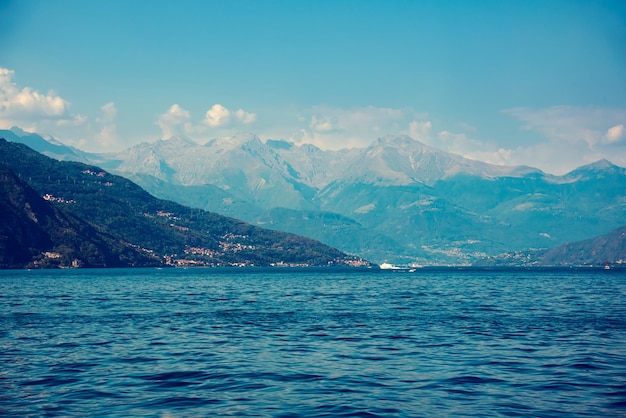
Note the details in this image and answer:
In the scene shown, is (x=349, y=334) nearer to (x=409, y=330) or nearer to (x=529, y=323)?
(x=409, y=330)

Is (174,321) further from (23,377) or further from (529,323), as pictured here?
(529,323)

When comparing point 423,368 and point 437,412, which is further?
point 423,368

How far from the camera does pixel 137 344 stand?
5856cm

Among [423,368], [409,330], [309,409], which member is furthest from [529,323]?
[309,409]

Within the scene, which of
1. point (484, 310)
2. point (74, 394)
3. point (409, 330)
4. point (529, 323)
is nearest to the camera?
point (74, 394)

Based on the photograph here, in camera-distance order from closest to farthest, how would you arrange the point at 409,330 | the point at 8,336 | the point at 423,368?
the point at 423,368, the point at 8,336, the point at 409,330

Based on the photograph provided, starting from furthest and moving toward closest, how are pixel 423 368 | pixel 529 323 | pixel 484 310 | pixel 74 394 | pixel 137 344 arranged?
pixel 484 310
pixel 529 323
pixel 137 344
pixel 423 368
pixel 74 394

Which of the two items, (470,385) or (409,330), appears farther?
(409,330)

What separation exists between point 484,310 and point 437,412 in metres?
64.3

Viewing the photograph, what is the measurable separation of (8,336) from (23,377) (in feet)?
73.1

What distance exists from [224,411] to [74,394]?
1024 cm

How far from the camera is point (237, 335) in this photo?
216 feet

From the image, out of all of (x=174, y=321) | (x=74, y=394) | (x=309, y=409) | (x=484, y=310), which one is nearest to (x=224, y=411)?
(x=309, y=409)

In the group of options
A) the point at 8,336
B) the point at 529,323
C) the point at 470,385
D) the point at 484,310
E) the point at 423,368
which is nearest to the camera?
the point at 470,385
